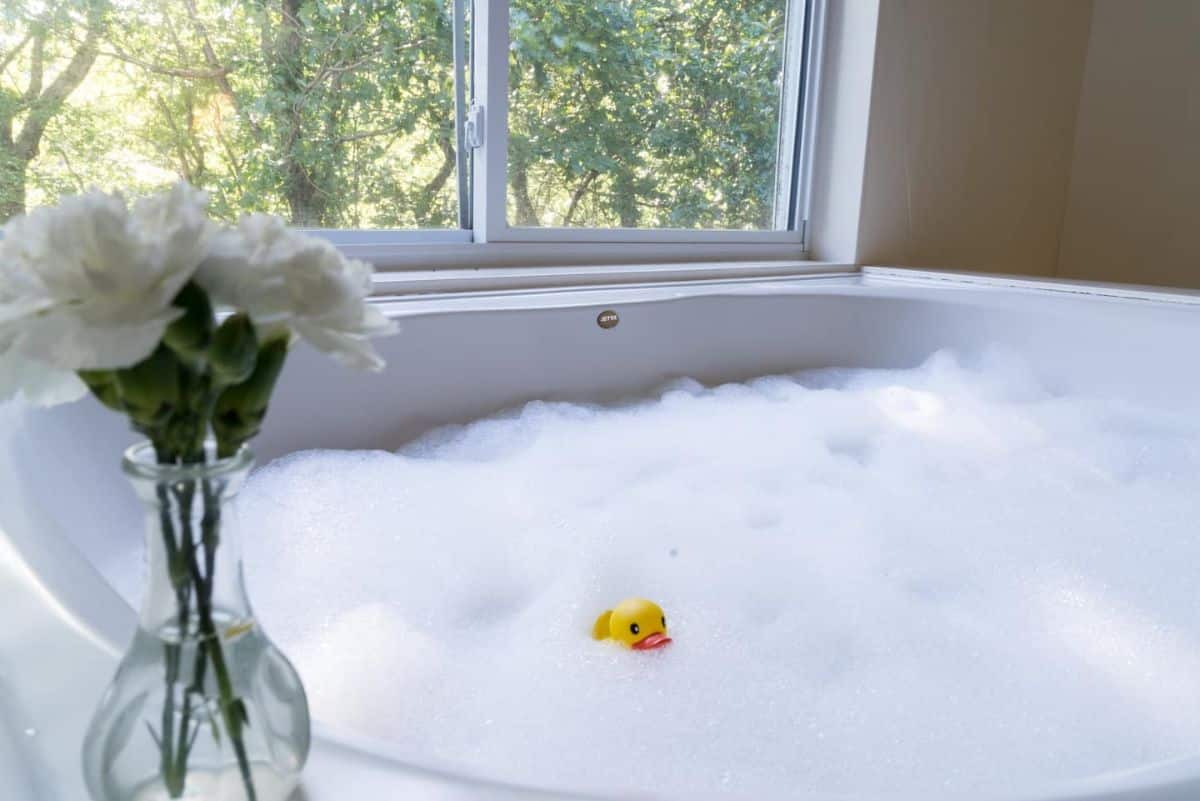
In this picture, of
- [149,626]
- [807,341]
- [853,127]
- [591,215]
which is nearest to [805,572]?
[149,626]

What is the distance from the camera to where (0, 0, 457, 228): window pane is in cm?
145

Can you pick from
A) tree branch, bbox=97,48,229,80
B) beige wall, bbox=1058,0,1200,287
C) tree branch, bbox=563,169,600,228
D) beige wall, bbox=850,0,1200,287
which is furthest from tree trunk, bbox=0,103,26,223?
beige wall, bbox=1058,0,1200,287

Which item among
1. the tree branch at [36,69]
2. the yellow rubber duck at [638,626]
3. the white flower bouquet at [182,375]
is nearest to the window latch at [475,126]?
the tree branch at [36,69]

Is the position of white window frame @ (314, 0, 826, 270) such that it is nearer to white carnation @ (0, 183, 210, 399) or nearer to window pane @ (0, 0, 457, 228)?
window pane @ (0, 0, 457, 228)

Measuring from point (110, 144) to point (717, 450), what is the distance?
1.18 m

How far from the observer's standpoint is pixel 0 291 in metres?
0.28

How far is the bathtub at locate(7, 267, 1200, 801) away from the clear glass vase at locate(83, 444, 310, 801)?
0.03 m

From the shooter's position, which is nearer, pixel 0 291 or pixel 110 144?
pixel 0 291

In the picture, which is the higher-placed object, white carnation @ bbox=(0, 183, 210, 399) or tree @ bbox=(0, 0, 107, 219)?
tree @ bbox=(0, 0, 107, 219)

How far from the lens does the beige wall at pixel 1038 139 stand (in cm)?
231

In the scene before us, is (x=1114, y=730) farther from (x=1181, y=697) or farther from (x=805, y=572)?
(x=805, y=572)

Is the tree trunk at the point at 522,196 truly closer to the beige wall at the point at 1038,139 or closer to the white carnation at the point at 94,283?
the beige wall at the point at 1038,139

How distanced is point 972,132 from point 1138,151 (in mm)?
720

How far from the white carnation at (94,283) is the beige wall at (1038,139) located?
2224 millimetres
